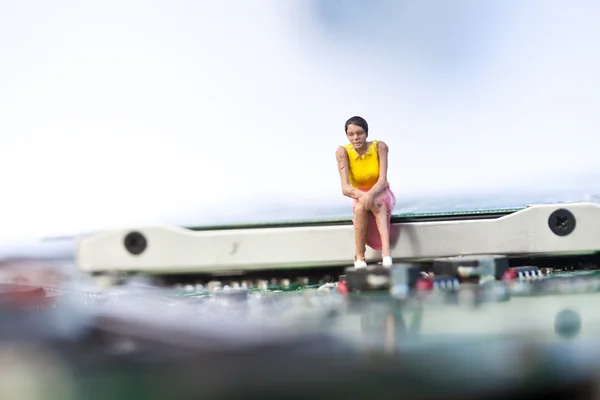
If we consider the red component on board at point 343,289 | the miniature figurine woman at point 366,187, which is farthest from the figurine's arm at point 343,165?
the red component on board at point 343,289

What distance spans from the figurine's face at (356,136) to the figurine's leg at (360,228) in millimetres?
126

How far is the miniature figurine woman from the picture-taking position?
0.99 metres

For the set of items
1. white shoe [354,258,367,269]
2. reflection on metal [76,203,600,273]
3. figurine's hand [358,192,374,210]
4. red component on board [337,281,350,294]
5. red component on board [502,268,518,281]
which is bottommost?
red component on board [502,268,518,281]

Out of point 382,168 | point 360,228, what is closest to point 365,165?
point 382,168

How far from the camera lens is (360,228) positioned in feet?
3.24

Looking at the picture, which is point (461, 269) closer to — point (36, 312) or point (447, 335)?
point (447, 335)

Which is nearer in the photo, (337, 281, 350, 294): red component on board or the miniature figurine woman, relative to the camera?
(337, 281, 350, 294): red component on board

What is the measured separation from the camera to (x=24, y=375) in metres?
0.39

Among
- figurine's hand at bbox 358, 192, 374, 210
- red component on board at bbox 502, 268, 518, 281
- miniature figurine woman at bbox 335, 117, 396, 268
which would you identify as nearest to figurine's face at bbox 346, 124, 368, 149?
miniature figurine woman at bbox 335, 117, 396, 268

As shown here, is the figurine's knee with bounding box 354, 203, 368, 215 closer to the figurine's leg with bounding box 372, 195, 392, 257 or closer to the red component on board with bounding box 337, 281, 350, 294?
the figurine's leg with bounding box 372, 195, 392, 257

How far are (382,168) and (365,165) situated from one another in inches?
1.4

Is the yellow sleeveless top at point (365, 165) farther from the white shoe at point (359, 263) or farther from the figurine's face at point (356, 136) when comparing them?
the white shoe at point (359, 263)

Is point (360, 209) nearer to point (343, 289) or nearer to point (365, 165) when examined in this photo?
point (365, 165)

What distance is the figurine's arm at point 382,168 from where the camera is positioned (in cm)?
101
